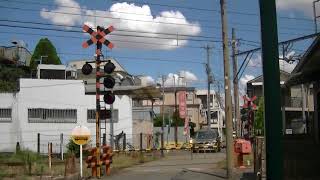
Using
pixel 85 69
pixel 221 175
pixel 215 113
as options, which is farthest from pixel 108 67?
pixel 215 113

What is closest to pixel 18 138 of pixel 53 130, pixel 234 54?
pixel 53 130

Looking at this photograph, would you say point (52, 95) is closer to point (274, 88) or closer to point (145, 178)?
point (145, 178)

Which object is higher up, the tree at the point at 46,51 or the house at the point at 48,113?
the tree at the point at 46,51

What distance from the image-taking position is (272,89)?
429 centimetres

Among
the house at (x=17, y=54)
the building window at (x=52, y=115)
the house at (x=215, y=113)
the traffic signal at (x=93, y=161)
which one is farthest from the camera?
the house at (x=215, y=113)

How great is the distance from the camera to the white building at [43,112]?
4991 cm

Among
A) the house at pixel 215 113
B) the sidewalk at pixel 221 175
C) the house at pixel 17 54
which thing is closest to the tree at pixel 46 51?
the house at pixel 17 54

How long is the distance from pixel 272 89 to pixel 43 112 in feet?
159

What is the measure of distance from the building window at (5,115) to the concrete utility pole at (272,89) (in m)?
47.9

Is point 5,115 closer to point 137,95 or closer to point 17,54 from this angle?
point 137,95

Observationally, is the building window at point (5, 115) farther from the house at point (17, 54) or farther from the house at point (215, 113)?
the house at point (215, 113)

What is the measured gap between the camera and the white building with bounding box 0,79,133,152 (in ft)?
164

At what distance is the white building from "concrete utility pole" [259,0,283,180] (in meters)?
46.4

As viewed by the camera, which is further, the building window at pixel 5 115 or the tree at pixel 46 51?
the tree at pixel 46 51
